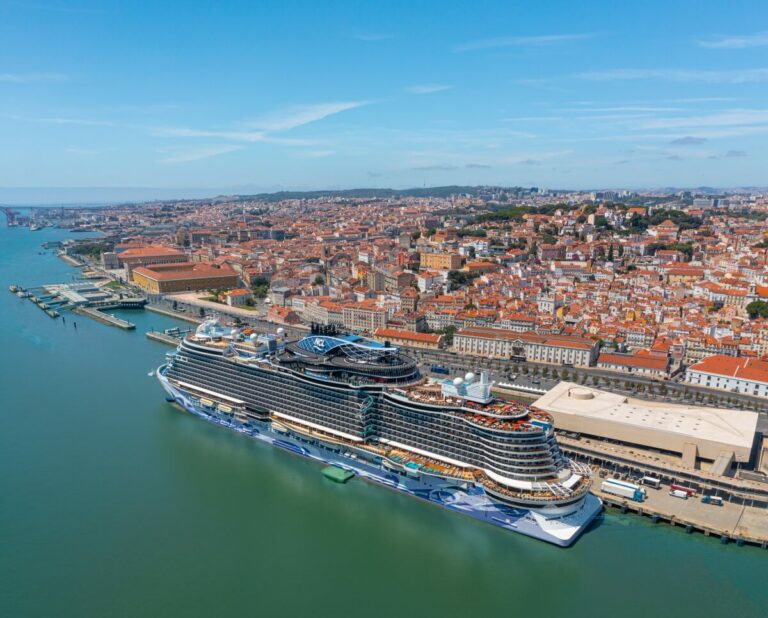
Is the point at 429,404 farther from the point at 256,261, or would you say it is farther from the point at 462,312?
the point at 256,261

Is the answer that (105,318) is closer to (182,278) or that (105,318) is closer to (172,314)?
(172,314)

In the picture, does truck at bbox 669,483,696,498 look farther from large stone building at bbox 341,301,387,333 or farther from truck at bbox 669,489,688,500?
large stone building at bbox 341,301,387,333

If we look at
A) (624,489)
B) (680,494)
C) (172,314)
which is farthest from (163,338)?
(680,494)

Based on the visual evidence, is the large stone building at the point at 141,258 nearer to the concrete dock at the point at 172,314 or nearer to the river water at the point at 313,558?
the concrete dock at the point at 172,314

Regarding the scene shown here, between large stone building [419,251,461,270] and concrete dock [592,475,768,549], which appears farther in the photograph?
large stone building [419,251,461,270]

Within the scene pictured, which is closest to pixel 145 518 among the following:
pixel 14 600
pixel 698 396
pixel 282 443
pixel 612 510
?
pixel 14 600

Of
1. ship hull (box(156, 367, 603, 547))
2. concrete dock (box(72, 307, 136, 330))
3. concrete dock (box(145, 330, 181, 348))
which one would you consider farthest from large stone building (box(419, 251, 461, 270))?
ship hull (box(156, 367, 603, 547))
